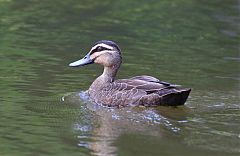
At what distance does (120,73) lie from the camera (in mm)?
15422

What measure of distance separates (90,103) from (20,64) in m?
2.89

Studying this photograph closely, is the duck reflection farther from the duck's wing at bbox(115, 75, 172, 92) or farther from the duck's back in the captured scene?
the duck's wing at bbox(115, 75, 172, 92)

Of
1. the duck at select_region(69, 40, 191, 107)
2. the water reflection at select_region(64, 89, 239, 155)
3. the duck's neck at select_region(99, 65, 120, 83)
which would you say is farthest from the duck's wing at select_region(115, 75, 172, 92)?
the duck's neck at select_region(99, 65, 120, 83)

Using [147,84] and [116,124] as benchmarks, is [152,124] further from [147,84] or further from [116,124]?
[147,84]

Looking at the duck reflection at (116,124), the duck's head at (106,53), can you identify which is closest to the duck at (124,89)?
the duck's head at (106,53)

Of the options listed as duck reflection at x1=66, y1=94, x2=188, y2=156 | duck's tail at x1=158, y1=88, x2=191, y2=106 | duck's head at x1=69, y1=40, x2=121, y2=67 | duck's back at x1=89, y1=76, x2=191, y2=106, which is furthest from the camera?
duck's head at x1=69, y1=40, x2=121, y2=67

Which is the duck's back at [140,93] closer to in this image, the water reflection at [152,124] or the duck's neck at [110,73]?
the water reflection at [152,124]

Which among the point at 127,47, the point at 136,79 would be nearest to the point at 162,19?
the point at 127,47

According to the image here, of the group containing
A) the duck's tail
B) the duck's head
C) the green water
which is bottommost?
the green water

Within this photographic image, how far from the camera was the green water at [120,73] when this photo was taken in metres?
10.3

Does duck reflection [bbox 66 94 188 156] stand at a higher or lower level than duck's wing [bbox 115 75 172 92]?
lower

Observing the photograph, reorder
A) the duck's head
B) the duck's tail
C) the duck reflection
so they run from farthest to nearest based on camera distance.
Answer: the duck's head, the duck's tail, the duck reflection

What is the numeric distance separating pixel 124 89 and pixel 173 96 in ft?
2.91

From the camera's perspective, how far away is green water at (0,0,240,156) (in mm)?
10297
